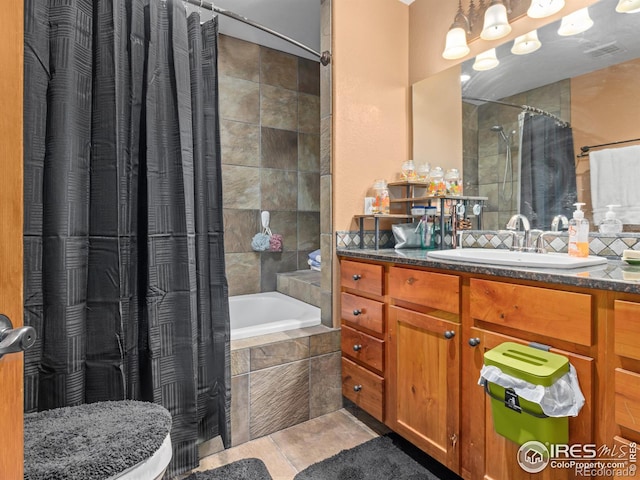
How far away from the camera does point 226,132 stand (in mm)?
2836

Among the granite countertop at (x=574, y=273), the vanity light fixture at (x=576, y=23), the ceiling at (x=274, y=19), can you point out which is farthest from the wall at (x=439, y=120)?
the ceiling at (x=274, y=19)

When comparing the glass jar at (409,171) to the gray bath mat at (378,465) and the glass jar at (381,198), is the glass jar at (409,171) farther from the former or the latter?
the gray bath mat at (378,465)

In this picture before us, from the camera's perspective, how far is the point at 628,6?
1366mm

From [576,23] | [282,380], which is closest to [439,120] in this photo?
[576,23]

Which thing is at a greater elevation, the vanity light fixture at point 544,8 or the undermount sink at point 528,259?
the vanity light fixture at point 544,8

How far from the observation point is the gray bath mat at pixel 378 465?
4.74 feet

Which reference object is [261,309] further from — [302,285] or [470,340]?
[470,340]

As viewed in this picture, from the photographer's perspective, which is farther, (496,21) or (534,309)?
(496,21)

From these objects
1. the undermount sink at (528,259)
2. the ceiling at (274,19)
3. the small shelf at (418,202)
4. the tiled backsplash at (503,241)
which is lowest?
the undermount sink at (528,259)

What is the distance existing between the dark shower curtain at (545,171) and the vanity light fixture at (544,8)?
455mm

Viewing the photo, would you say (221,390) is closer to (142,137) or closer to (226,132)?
(142,137)

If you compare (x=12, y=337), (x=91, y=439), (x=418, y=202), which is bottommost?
(x=91, y=439)

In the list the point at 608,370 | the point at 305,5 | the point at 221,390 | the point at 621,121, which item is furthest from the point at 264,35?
→ the point at 608,370

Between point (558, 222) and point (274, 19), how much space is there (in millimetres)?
2394
